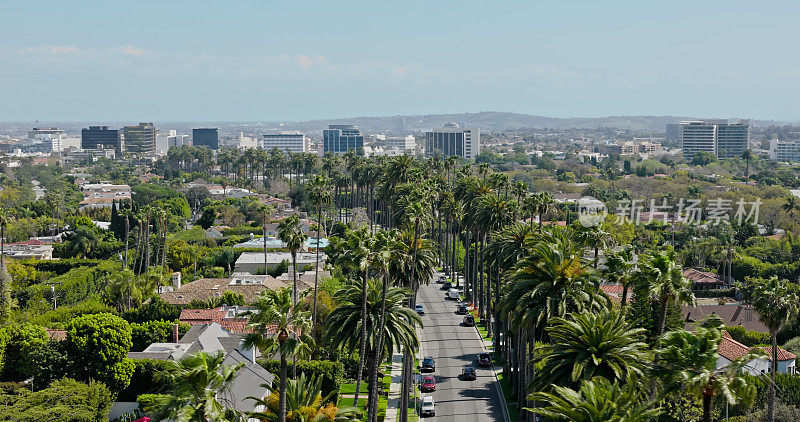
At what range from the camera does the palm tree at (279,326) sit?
32156 mm

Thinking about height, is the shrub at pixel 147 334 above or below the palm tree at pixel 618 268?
below

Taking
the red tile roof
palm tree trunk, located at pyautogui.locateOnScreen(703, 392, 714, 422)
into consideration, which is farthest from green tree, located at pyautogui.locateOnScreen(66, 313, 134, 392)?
the red tile roof

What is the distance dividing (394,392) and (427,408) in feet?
22.6

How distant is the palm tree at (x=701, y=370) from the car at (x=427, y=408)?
29311mm

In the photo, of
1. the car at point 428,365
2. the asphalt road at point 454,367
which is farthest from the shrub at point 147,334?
the asphalt road at point 454,367

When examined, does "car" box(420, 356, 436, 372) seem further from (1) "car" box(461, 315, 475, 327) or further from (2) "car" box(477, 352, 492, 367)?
(1) "car" box(461, 315, 475, 327)

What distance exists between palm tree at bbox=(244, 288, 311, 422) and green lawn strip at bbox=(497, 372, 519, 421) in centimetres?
2537

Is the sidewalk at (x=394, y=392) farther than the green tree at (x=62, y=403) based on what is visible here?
Yes

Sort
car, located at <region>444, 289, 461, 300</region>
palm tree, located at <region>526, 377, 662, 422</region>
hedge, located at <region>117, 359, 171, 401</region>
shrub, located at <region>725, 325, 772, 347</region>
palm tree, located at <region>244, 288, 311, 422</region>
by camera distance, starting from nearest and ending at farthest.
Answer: palm tree, located at <region>526, 377, 662, 422</region>, palm tree, located at <region>244, 288, 311, 422</region>, hedge, located at <region>117, 359, 171, 401</region>, shrub, located at <region>725, 325, 772, 347</region>, car, located at <region>444, 289, 461, 300</region>

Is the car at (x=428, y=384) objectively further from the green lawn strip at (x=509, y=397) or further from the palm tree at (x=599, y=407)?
the palm tree at (x=599, y=407)

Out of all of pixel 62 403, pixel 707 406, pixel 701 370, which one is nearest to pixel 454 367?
pixel 62 403

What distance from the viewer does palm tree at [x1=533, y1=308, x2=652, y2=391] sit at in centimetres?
3203

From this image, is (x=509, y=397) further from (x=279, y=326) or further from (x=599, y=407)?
(x=599, y=407)

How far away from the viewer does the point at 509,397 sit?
5900 cm
